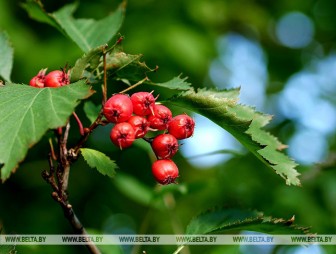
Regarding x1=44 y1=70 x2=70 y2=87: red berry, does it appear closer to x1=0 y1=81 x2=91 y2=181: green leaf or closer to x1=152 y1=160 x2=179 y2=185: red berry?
x1=0 y1=81 x2=91 y2=181: green leaf

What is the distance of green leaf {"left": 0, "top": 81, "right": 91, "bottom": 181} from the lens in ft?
3.62

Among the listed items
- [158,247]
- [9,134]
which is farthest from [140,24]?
[9,134]

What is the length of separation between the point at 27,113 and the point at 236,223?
65 cm

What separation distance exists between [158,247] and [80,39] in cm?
201

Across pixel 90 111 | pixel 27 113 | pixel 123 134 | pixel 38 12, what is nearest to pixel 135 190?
pixel 90 111

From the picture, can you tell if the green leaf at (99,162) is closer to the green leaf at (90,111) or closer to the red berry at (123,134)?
the red berry at (123,134)

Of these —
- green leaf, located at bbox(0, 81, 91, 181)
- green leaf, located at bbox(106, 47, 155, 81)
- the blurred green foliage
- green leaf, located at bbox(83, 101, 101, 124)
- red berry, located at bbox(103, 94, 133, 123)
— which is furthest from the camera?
the blurred green foliage

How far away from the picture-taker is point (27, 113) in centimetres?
119

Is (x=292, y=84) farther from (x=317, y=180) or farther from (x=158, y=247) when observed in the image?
(x=158, y=247)

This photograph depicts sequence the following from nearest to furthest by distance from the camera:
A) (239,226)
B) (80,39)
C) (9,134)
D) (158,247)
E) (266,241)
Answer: (9,134) → (239,226) → (266,241) → (80,39) → (158,247)

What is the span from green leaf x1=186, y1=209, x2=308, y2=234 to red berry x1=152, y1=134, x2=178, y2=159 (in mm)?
273

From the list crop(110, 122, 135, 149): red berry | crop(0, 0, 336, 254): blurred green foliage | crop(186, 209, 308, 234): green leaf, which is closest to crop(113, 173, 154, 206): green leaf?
crop(0, 0, 336, 254): blurred green foliage

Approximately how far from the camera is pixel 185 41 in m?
4.05

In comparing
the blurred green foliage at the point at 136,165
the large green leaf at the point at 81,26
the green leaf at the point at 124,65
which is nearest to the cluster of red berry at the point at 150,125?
the green leaf at the point at 124,65
